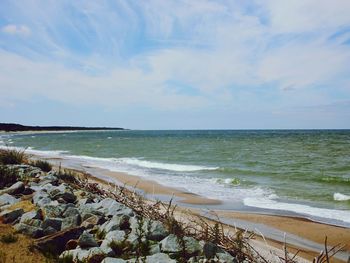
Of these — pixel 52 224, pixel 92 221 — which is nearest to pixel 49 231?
pixel 52 224

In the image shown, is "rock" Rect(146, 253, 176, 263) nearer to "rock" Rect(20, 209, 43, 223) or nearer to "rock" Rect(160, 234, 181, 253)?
"rock" Rect(160, 234, 181, 253)

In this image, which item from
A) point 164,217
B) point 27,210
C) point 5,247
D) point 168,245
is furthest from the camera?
point 27,210

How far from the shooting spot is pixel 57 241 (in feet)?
16.5

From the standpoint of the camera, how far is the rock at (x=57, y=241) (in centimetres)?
487

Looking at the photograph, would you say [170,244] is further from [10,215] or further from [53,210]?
[10,215]

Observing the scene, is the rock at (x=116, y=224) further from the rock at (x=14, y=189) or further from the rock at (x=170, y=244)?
the rock at (x=14, y=189)

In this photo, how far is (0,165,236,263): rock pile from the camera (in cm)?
443

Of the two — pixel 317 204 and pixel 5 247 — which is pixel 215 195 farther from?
pixel 5 247

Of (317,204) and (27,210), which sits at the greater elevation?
(27,210)

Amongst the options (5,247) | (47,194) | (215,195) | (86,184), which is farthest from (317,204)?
(5,247)

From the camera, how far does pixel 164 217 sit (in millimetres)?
5566

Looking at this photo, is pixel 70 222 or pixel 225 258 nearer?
pixel 225 258

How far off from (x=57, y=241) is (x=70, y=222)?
19.8 inches

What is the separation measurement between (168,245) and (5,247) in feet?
6.83
